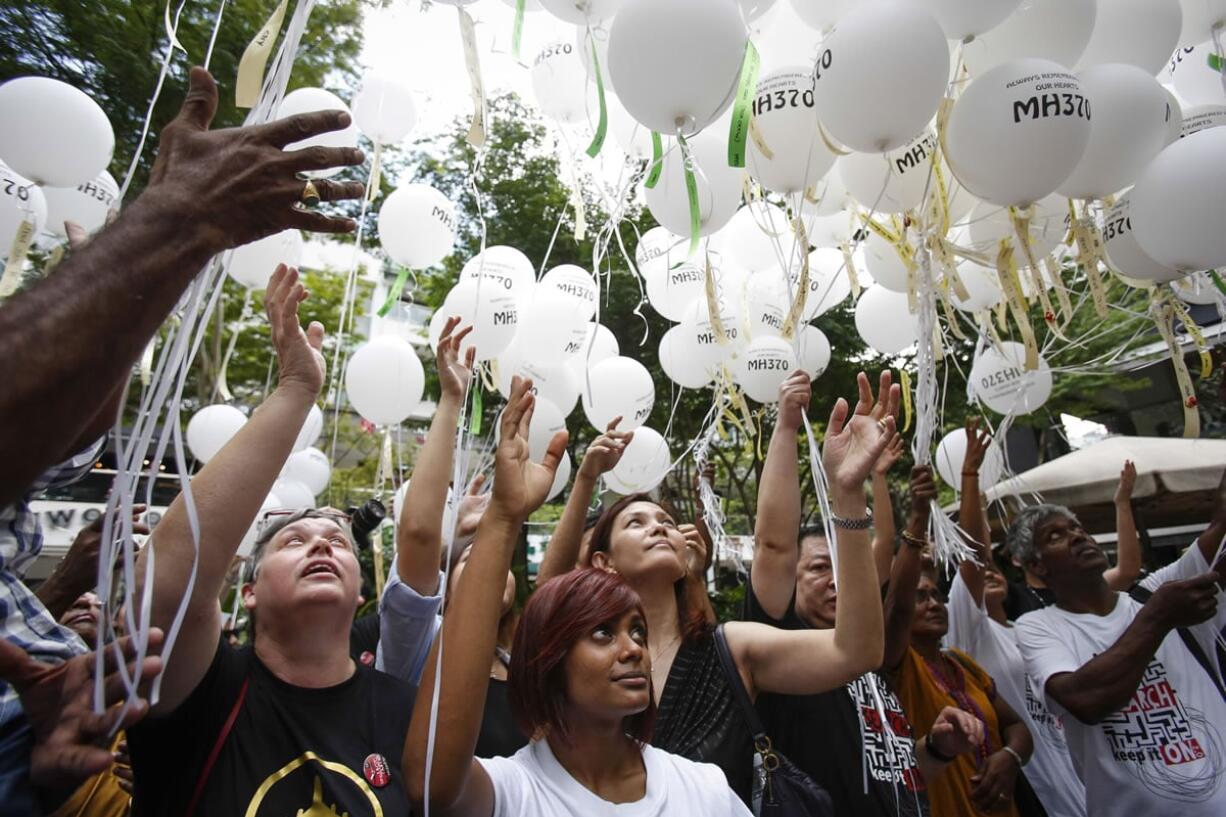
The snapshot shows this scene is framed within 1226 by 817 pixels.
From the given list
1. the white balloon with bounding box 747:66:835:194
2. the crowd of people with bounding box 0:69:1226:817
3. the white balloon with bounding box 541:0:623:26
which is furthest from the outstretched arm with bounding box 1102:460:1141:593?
the white balloon with bounding box 541:0:623:26

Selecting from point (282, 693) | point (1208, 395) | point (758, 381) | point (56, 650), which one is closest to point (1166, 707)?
point (758, 381)

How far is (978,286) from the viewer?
126 inches

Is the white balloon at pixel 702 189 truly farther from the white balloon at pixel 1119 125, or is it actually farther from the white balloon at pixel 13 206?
the white balloon at pixel 13 206

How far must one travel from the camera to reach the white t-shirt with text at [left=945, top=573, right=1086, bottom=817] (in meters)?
2.91

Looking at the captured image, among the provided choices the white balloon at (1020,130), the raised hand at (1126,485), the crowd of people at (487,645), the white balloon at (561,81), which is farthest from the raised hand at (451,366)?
the raised hand at (1126,485)

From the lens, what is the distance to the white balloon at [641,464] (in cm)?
389

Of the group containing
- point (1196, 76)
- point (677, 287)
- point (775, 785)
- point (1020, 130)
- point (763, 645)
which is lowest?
point (775, 785)

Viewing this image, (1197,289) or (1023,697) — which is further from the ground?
(1197,289)

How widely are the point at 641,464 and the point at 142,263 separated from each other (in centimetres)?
318

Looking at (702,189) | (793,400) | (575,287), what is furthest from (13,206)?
(793,400)

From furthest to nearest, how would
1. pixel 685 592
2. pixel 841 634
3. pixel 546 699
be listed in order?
pixel 685 592, pixel 841 634, pixel 546 699

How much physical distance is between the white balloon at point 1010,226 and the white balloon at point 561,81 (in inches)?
63.6

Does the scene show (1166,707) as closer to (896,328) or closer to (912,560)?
(912,560)

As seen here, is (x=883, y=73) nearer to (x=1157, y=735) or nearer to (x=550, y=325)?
(x=550, y=325)
